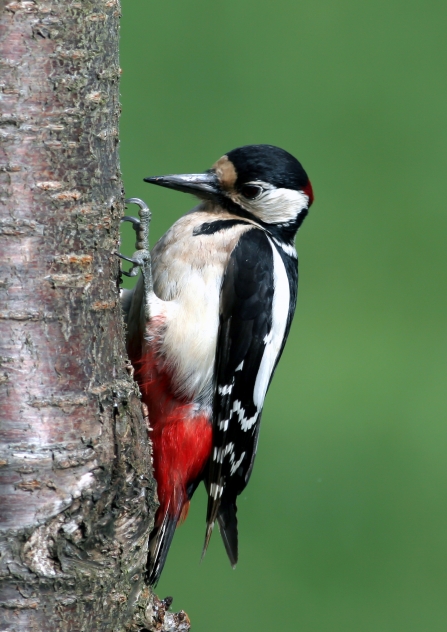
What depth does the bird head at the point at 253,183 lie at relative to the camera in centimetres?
302

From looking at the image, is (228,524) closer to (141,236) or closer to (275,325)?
(275,325)

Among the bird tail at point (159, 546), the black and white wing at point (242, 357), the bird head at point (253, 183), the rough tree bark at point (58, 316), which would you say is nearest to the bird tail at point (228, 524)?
the black and white wing at point (242, 357)

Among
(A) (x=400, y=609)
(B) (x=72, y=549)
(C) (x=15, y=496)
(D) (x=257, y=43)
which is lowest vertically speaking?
(A) (x=400, y=609)

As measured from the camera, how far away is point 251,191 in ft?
9.98

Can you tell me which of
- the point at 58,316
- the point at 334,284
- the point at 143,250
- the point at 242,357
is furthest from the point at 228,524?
the point at 334,284

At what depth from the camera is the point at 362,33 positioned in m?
7.39

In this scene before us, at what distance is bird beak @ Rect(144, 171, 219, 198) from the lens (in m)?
2.97

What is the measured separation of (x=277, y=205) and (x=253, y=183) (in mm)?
138

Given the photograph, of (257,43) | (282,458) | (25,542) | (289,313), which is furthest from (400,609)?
(257,43)

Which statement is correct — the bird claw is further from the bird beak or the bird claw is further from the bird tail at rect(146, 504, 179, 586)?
the bird tail at rect(146, 504, 179, 586)

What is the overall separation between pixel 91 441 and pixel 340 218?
504 cm

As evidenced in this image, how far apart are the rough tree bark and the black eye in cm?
110

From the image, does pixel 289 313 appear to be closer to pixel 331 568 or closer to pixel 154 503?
pixel 154 503

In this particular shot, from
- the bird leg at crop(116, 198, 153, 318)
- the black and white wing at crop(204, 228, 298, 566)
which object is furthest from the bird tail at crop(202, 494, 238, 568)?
the bird leg at crop(116, 198, 153, 318)
